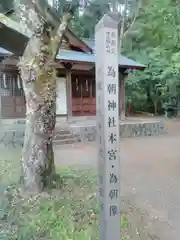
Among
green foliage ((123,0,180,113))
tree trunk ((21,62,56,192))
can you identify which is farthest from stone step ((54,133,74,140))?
green foliage ((123,0,180,113))

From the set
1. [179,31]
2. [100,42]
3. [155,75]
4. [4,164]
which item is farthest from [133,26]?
[100,42]

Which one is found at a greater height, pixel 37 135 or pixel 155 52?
pixel 155 52

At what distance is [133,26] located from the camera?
22.7 metres

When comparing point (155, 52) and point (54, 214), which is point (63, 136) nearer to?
point (54, 214)

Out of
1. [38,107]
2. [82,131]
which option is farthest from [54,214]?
[82,131]

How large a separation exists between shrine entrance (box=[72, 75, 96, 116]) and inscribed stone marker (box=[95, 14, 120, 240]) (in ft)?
41.6

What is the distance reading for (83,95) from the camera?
51.5ft

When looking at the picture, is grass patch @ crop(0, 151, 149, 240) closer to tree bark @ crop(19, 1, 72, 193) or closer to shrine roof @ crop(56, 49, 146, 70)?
tree bark @ crop(19, 1, 72, 193)

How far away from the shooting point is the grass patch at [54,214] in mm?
3498

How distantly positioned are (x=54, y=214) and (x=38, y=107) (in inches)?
63.0

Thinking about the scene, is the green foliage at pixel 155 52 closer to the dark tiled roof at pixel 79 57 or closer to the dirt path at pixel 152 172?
the dark tiled roof at pixel 79 57

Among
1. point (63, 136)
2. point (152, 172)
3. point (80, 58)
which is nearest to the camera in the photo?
point (152, 172)

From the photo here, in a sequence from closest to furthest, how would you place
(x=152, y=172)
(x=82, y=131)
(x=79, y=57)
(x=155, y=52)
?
(x=152, y=172) → (x=82, y=131) → (x=79, y=57) → (x=155, y=52)

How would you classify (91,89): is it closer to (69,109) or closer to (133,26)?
(69,109)
